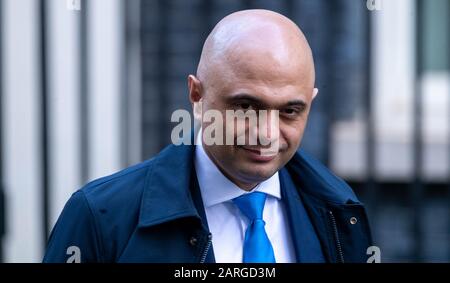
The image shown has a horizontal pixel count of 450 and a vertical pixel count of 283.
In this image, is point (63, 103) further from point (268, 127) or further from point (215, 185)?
point (268, 127)

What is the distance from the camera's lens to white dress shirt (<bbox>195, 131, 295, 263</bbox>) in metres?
1.58

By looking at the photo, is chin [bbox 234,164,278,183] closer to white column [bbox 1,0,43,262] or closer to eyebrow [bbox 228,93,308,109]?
eyebrow [bbox 228,93,308,109]

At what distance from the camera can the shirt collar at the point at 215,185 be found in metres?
1.58

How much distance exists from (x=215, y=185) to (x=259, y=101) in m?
0.23

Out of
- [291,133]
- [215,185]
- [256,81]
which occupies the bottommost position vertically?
[215,185]

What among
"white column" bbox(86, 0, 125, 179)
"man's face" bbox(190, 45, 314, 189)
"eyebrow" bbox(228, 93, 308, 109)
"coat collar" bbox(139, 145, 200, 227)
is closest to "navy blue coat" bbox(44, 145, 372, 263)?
"coat collar" bbox(139, 145, 200, 227)

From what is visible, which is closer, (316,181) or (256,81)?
(256,81)

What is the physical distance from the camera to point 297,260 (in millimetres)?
1596

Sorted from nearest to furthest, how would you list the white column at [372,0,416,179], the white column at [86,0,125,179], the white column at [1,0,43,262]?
the white column at [1,0,43,262], the white column at [86,0,125,179], the white column at [372,0,416,179]

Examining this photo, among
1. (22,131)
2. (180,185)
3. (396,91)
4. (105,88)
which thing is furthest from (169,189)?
(396,91)

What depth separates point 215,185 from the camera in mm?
1582
